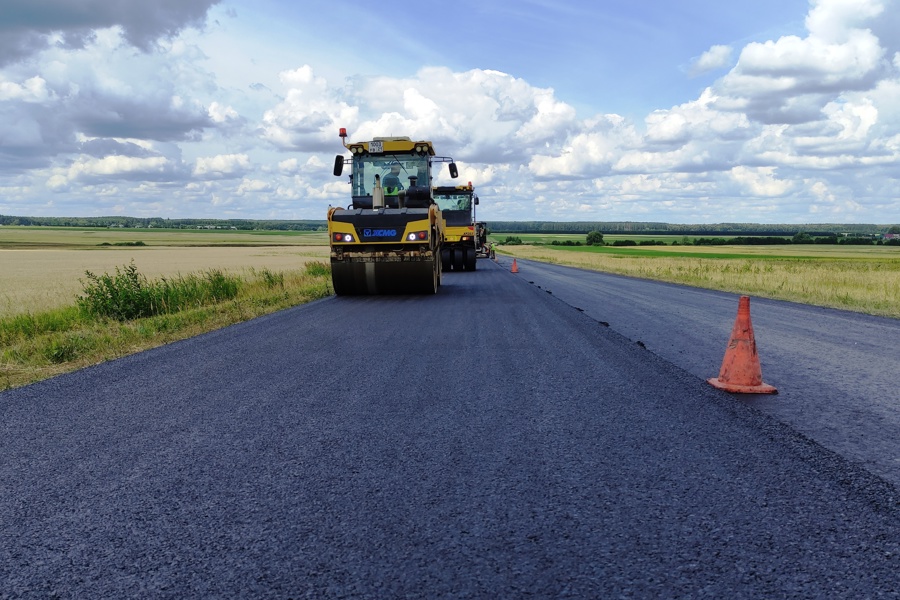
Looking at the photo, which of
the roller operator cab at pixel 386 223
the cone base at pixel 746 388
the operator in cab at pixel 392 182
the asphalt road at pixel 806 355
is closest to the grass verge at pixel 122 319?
the roller operator cab at pixel 386 223

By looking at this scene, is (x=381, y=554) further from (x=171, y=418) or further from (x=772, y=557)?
(x=171, y=418)

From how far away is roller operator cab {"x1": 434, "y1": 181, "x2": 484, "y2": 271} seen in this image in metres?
28.6

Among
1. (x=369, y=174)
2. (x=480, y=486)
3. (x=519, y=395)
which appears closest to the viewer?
(x=480, y=486)

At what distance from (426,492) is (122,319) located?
10842 millimetres

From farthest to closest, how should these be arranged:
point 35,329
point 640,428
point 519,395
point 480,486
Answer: point 35,329 → point 519,395 → point 640,428 → point 480,486

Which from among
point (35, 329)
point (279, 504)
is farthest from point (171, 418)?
point (35, 329)

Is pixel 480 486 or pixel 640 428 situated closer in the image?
pixel 480 486

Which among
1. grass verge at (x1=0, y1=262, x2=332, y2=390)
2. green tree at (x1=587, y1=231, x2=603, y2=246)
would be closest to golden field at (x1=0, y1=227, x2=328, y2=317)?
grass verge at (x1=0, y1=262, x2=332, y2=390)

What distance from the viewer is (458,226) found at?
1132 inches

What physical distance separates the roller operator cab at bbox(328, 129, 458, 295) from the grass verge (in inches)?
62.4

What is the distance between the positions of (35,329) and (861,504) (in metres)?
11.9

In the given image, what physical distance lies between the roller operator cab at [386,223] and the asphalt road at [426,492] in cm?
874

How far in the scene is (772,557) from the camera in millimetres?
A: 2822

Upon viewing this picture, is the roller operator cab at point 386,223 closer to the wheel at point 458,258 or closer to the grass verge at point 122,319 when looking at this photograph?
the grass verge at point 122,319
